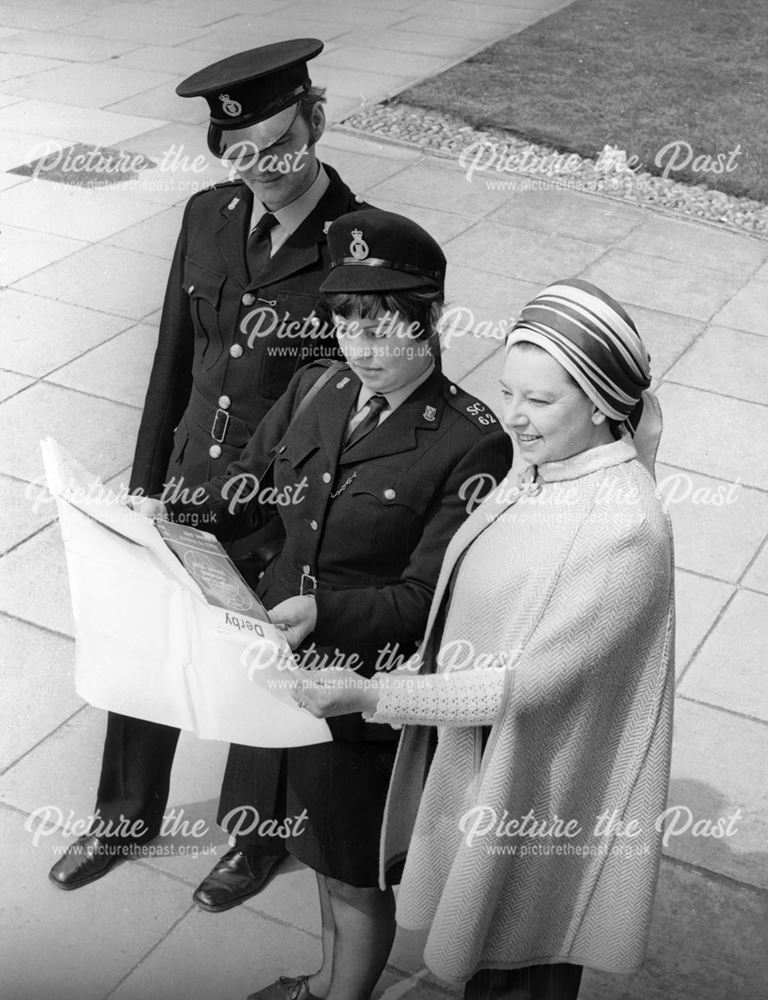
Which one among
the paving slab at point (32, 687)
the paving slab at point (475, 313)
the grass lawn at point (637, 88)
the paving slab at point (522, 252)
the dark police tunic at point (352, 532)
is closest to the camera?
the dark police tunic at point (352, 532)

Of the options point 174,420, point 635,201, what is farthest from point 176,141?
point 174,420

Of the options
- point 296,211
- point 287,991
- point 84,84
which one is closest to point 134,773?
point 287,991

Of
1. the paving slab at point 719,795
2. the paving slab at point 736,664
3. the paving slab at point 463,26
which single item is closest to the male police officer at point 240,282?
the paving slab at point 719,795

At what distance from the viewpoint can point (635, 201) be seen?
10273 millimetres

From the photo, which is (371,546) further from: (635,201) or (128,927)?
(635,201)

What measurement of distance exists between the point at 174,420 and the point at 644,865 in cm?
202

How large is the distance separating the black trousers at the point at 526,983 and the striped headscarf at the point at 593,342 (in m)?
1.30

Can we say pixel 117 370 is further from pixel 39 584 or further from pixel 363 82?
pixel 363 82

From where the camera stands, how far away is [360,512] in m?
3.27

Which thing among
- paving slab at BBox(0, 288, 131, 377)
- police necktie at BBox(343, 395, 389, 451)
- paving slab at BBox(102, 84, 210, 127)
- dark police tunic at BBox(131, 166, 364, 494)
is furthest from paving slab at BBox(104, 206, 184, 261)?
police necktie at BBox(343, 395, 389, 451)

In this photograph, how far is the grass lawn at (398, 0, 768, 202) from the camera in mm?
11305

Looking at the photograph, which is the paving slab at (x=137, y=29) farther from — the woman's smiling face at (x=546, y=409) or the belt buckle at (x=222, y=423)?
the woman's smiling face at (x=546, y=409)

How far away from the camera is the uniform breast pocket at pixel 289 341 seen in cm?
376

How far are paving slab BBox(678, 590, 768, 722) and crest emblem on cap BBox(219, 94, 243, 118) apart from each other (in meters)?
2.79
